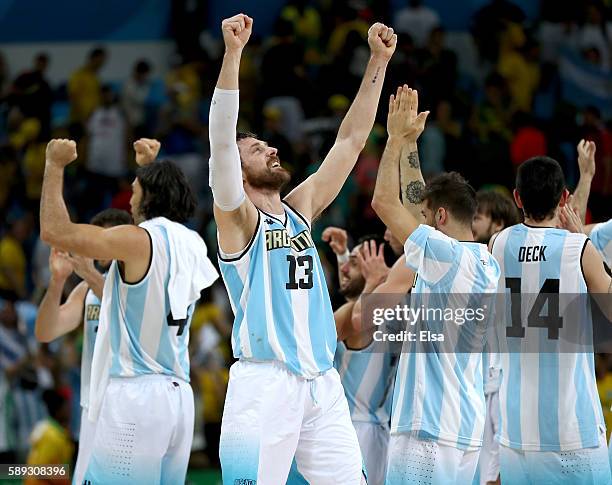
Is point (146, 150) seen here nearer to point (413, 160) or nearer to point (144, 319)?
point (144, 319)

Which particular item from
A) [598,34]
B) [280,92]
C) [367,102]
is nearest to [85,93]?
[280,92]

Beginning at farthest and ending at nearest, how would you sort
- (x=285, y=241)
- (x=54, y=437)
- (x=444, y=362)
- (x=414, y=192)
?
(x=54, y=437) < (x=414, y=192) < (x=444, y=362) < (x=285, y=241)

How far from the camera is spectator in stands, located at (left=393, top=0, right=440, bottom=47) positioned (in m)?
19.9

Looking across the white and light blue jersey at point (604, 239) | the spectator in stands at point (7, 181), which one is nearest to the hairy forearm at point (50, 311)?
the white and light blue jersey at point (604, 239)

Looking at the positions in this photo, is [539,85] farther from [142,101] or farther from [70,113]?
[70,113]

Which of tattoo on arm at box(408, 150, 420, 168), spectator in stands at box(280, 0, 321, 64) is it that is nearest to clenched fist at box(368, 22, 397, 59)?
tattoo on arm at box(408, 150, 420, 168)

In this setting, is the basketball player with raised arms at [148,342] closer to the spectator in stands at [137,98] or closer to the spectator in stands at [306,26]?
the spectator in stands at [137,98]

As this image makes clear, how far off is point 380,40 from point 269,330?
2254mm

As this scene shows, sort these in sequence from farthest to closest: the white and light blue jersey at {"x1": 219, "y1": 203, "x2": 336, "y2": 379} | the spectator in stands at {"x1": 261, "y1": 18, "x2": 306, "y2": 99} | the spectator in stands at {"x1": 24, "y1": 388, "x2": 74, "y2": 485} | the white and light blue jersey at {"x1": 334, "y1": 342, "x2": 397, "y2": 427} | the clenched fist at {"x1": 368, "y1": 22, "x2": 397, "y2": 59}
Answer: the spectator in stands at {"x1": 261, "y1": 18, "x2": 306, "y2": 99} → the spectator in stands at {"x1": 24, "y1": 388, "x2": 74, "y2": 485} → the white and light blue jersey at {"x1": 334, "y1": 342, "x2": 397, "y2": 427} → the clenched fist at {"x1": 368, "y1": 22, "x2": 397, "y2": 59} → the white and light blue jersey at {"x1": 219, "y1": 203, "x2": 336, "y2": 379}

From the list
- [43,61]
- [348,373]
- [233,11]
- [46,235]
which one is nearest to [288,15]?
[233,11]

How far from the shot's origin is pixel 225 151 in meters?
7.22

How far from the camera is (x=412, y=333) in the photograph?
831 cm

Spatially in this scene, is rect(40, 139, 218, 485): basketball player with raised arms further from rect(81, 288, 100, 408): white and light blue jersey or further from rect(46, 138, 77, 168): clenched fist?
rect(81, 288, 100, 408): white and light blue jersey

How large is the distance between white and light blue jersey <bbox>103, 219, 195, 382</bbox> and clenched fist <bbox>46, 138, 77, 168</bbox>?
3.59ft
